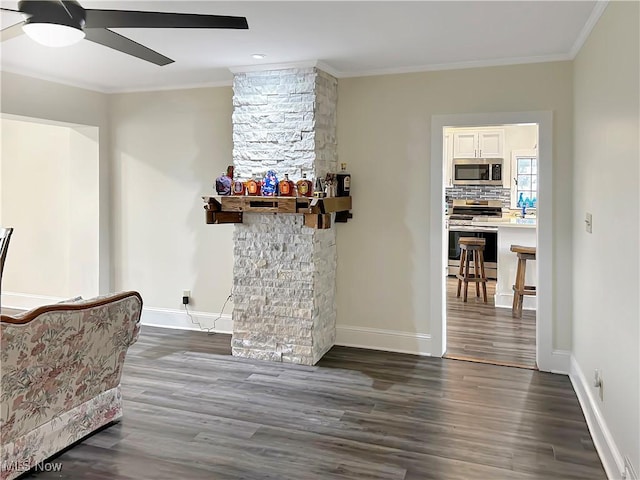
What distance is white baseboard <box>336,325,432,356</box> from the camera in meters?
4.69

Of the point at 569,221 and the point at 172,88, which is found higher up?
the point at 172,88

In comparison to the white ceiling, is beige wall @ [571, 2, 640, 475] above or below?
below

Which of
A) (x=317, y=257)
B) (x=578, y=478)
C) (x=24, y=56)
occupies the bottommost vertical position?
(x=578, y=478)

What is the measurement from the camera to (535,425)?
3.28 m

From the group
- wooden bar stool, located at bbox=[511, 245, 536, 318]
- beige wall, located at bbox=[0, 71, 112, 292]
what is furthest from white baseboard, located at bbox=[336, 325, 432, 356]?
beige wall, located at bbox=[0, 71, 112, 292]

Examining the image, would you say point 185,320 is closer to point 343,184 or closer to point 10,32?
point 343,184

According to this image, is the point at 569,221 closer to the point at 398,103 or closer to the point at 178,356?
the point at 398,103

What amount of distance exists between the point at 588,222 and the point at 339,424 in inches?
81.6

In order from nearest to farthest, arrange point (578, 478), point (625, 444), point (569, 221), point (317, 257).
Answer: point (625, 444)
point (578, 478)
point (569, 221)
point (317, 257)

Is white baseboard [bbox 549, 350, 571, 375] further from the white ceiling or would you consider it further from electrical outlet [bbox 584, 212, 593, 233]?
the white ceiling

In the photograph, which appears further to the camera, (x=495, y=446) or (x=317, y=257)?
(x=317, y=257)

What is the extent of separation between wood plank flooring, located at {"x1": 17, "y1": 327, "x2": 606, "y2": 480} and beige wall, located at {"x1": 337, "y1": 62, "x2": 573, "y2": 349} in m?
0.50

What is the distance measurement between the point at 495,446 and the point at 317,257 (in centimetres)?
210

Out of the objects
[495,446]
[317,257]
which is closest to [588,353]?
[495,446]
